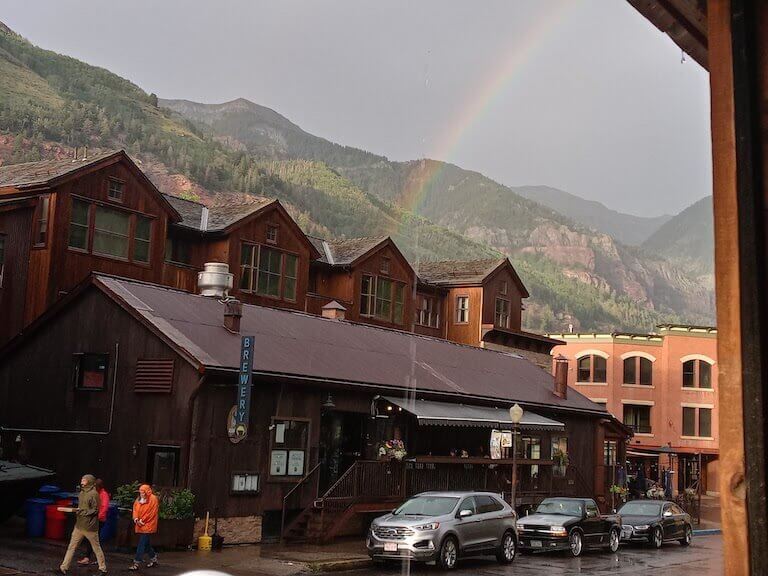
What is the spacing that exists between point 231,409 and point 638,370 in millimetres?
47580

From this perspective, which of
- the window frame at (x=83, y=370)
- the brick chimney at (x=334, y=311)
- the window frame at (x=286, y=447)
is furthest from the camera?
the brick chimney at (x=334, y=311)

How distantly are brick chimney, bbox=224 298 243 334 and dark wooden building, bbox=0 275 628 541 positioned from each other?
10cm

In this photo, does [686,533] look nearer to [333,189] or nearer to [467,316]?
[467,316]

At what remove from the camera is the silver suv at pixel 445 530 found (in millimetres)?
22797

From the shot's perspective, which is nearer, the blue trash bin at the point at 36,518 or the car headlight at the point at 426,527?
the car headlight at the point at 426,527

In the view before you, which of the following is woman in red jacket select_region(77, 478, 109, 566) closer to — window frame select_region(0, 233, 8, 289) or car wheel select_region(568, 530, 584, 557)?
car wheel select_region(568, 530, 584, 557)

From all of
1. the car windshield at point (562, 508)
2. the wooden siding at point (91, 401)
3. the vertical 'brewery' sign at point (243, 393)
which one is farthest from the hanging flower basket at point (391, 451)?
the wooden siding at point (91, 401)

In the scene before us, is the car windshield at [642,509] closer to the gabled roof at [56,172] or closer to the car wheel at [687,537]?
the car wheel at [687,537]

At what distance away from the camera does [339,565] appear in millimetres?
22531

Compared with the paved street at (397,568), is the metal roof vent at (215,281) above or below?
above

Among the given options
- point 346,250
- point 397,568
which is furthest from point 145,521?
point 346,250

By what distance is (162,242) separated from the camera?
37750 millimetres

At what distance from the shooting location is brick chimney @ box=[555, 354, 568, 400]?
40.9 meters

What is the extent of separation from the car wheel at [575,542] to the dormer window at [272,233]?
2042cm
